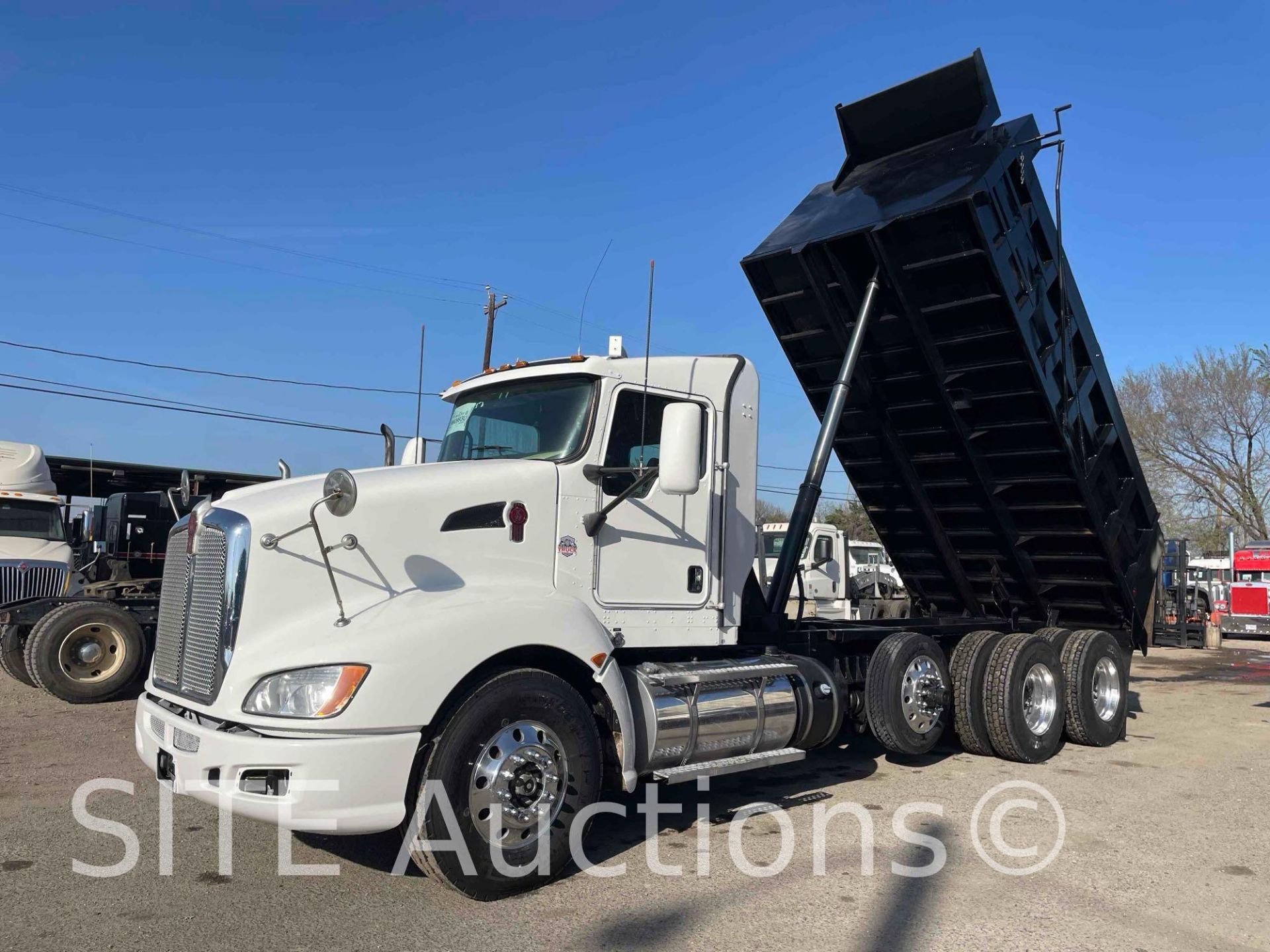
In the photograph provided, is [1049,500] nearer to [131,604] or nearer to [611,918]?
[611,918]

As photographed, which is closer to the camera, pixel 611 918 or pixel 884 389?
pixel 611 918

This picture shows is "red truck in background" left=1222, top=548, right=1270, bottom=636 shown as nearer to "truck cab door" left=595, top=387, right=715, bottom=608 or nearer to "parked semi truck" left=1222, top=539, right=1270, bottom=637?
"parked semi truck" left=1222, top=539, right=1270, bottom=637

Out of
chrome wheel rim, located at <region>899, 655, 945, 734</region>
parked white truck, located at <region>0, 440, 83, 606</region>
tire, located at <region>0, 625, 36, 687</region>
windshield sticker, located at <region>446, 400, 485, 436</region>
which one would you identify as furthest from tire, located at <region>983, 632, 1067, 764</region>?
parked white truck, located at <region>0, 440, 83, 606</region>

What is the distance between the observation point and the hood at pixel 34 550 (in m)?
11.6

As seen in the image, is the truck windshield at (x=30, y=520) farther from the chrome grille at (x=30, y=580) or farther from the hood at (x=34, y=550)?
the chrome grille at (x=30, y=580)

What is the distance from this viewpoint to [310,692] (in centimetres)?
409

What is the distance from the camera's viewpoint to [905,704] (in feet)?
23.6

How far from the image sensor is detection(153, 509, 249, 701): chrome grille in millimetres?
4363

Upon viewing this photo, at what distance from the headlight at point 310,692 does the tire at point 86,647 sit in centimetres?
721

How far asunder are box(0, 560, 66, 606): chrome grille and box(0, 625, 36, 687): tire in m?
0.57

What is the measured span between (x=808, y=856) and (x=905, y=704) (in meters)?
2.37

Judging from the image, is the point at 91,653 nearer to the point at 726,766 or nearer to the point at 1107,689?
the point at 726,766

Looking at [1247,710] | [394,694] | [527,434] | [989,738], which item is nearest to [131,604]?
[527,434]

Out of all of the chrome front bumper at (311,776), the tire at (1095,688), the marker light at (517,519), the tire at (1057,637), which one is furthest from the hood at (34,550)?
the tire at (1095,688)
